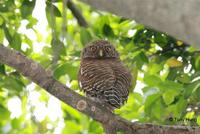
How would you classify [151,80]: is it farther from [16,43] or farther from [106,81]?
[16,43]

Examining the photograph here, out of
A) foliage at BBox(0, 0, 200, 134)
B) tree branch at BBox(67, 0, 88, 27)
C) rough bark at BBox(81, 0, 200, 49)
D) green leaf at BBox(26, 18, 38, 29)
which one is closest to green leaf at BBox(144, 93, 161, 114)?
foliage at BBox(0, 0, 200, 134)

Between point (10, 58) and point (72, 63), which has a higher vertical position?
point (72, 63)

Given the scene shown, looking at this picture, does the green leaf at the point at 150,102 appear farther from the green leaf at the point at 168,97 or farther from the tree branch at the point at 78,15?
the tree branch at the point at 78,15

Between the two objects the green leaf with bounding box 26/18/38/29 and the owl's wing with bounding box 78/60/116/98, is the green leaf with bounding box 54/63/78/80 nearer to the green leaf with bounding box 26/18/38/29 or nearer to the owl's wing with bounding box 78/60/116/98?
the owl's wing with bounding box 78/60/116/98

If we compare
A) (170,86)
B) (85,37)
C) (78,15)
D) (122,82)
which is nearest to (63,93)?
(122,82)

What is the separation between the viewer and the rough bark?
1709mm

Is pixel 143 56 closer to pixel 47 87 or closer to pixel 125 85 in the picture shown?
pixel 125 85

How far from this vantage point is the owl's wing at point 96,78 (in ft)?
12.6

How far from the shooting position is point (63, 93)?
3.21m

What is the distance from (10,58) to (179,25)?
60.6 inches

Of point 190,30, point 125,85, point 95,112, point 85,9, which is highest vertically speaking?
point 85,9

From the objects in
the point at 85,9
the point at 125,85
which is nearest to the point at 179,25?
the point at 125,85

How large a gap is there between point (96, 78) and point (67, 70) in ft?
2.67

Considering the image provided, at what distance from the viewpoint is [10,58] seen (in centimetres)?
306
